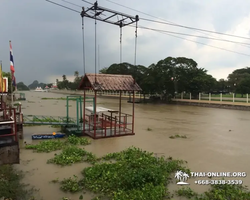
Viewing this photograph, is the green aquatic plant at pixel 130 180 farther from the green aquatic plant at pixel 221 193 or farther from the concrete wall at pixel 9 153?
the concrete wall at pixel 9 153

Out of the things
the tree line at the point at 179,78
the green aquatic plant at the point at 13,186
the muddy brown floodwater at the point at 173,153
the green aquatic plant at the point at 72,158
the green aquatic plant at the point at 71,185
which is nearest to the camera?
the green aquatic plant at the point at 13,186

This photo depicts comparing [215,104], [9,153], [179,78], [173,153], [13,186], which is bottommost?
[173,153]

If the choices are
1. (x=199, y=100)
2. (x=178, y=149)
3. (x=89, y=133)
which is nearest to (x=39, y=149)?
(x=89, y=133)

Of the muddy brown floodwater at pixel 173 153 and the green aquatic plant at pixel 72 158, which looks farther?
the green aquatic plant at pixel 72 158

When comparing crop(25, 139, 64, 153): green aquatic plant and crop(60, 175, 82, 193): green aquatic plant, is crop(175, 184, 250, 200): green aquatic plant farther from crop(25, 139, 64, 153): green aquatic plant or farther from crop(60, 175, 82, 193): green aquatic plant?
crop(25, 139, 64, 153): green aquatic plant

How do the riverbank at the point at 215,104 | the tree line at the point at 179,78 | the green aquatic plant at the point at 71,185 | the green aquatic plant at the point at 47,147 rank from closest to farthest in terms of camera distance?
the green aquatic plant at the point at 71,185 → the green aquatic plant at the point at 47,147 → the riverbank at the point at 215,104 → the tree line at the point at 179,78

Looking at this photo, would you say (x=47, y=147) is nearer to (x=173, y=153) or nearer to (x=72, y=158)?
(x=72, y=158)

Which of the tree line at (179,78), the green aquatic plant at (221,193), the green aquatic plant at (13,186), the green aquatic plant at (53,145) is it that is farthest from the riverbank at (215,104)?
the green aquatic plant at (13,186)

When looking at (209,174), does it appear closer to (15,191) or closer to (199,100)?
(15,191)

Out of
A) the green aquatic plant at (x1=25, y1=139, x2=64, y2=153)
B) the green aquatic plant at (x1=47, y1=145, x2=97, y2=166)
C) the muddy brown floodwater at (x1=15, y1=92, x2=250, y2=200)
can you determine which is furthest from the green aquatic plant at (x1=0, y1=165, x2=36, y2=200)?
the green aquatic plant at (x1=25, y1=139, x2=64, y2=153)

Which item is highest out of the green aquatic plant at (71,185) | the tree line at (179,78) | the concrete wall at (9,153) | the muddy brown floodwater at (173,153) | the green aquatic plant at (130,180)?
the tree line at (179,78)

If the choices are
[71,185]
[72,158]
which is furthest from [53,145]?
[71,185]

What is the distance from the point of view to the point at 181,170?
22.1ft

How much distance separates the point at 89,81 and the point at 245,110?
77.3 ft
